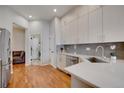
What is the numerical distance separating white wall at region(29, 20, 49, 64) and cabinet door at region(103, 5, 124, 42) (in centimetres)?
583

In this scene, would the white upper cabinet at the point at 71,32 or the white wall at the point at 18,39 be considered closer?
the white upper cabinet at the point at 71,32

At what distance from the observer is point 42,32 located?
8.74m

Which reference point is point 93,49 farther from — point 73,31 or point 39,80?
point 39,80

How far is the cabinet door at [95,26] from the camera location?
359cm

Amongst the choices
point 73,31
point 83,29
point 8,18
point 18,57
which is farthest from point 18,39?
point 83,29

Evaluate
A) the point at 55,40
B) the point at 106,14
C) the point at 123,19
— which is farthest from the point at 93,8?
the point at 55,40

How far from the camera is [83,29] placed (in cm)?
462

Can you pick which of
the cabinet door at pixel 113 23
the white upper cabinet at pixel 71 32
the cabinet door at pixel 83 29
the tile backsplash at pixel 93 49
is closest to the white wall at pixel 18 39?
the tile backsplash at pixel 93 49

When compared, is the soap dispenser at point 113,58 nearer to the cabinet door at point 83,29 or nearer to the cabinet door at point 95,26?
the cabinet door at point 95,26

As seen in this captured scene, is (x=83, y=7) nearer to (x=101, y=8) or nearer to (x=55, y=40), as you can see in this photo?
(x=101, y=8)

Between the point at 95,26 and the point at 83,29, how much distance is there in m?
0.83

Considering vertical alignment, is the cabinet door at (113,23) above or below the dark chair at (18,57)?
above

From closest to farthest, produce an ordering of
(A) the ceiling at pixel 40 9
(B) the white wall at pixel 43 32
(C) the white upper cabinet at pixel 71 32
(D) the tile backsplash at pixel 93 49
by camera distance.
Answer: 1. (D) the tile backsplash at pixel 93 49
2. (C) the white upper cabinet at pixel 71 32
3. (A) the ceiling at pixel 40 9
4. (B) the white wall at pixel 43 32

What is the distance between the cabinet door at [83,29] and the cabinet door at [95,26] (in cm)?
29
